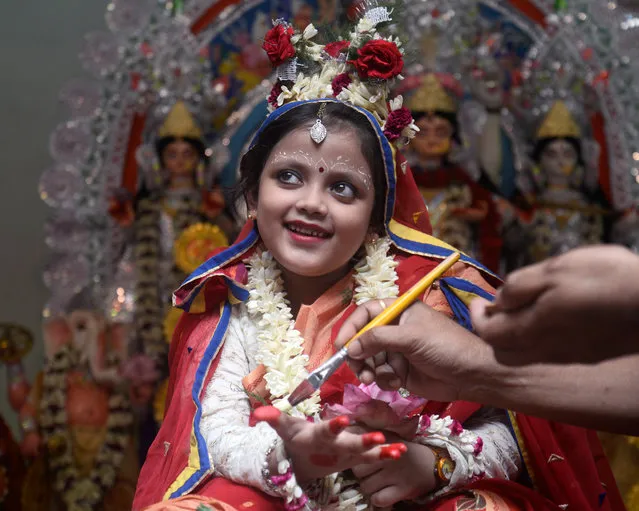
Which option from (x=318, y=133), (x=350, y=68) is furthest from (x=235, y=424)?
(x=350, y=68)

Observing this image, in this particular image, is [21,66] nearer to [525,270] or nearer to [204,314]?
[204,314]

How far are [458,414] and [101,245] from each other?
3.23 metres

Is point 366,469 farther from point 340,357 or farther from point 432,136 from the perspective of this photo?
point 432,136

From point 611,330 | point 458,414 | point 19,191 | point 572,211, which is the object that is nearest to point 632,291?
Answer: point 611,330

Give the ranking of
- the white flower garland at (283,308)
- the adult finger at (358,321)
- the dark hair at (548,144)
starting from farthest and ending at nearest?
the dark hair at (548,144), the white flower garland at (283,308), the adult finger at (358,321)

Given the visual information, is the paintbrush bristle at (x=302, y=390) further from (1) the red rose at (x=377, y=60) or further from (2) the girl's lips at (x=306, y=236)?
(1) the red rose at (x=377, y=60)

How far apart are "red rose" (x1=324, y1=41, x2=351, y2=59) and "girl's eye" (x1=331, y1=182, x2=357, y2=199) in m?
0.39

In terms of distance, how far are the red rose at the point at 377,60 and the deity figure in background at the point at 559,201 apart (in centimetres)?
293

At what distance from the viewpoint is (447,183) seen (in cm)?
450

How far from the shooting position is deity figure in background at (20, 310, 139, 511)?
4.08 metres

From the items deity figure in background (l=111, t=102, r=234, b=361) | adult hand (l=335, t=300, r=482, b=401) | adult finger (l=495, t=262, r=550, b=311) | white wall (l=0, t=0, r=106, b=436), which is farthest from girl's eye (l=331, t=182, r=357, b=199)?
white wall (l=0, t=0, r=106, b=436)

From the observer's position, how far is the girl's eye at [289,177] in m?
1.97

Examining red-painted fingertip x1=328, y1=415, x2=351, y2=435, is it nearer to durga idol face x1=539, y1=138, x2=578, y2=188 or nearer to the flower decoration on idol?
the flower decoration on idol

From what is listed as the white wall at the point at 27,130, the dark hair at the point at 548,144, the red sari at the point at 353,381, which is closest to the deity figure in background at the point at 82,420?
the white wall at the point at 27,130
